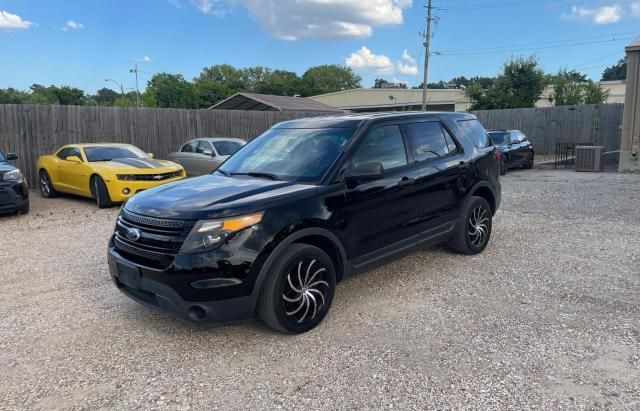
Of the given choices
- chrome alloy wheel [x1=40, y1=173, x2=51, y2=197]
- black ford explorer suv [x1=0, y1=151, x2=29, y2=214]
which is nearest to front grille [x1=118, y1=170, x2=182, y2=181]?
black ford explorer suv [x1=0, y1=151, x2=29, y2=214]

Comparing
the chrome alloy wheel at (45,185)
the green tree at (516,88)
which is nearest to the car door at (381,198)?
the chrome alloy wheel at (45,185)

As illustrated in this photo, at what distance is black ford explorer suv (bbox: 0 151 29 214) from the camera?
830 cm

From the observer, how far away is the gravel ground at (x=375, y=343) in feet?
9.78

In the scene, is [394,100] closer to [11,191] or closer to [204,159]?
[204,159]

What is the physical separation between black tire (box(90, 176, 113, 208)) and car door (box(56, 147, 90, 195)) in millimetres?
310

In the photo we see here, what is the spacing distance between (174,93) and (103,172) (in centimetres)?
6064

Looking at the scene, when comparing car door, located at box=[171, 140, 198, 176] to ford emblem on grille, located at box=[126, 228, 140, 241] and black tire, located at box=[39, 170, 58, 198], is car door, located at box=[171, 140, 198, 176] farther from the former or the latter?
ford emblem on grille, located at box=[126, 228, 140, 241]

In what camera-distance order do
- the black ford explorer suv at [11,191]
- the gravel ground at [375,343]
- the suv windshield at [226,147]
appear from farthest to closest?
the suv windshield at [226,147], the black ford explorer suv at [11,191], the gravel ground at [375,343]

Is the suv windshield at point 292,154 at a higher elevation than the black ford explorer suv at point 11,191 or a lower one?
higher

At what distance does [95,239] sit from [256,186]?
4257 millimetres

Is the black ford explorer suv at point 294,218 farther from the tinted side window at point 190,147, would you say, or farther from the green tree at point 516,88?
the green tree at point 516,88

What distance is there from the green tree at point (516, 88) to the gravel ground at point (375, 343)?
3322cm

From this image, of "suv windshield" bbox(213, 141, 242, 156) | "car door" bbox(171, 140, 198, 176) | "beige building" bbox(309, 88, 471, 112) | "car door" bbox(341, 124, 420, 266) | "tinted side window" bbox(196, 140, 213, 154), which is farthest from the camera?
"beige building" bbox(309, 88, 471, 112)

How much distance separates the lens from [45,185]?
11188mm
